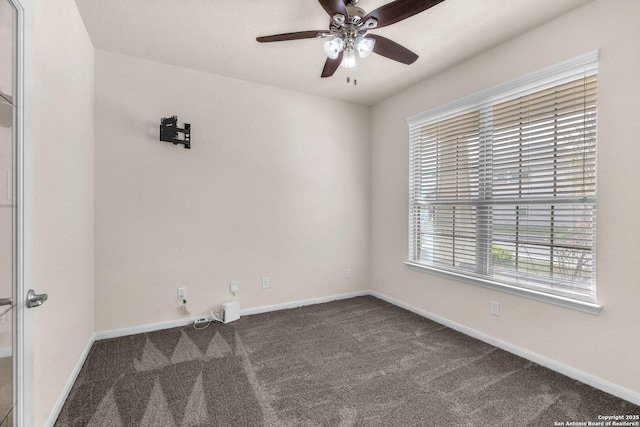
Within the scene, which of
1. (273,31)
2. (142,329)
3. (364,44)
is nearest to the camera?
(364,44)

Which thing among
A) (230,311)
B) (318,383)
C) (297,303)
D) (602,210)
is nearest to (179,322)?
(230,311)

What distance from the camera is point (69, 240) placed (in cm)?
193

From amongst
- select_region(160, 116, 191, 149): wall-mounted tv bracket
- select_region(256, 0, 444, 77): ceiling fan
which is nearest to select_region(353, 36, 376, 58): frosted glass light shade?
select_region(256, 0, 444, 77): ceiling fan

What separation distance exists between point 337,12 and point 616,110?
1912mm

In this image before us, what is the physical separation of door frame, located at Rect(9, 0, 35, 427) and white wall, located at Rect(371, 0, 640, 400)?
312cm

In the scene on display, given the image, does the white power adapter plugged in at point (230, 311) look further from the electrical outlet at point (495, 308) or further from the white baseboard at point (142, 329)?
the electrical outlet at point (495, 308)

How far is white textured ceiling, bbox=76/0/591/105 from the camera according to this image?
208 centimetres

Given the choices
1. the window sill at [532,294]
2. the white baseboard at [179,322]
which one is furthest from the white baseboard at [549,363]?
the white baseboard at [179,322]

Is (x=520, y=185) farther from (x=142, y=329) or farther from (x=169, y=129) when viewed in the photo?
(x=142, y=329)

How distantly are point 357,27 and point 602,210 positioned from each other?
2034mm

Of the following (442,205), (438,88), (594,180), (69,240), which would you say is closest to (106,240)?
(69,240)

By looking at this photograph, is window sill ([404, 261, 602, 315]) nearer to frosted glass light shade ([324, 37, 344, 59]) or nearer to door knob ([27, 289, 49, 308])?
frosted glass light shade ([324, 37, 344, 59])

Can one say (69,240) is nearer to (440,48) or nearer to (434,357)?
(434,357)

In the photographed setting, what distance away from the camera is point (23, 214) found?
4.08 ft
